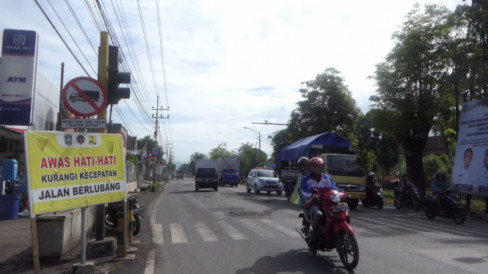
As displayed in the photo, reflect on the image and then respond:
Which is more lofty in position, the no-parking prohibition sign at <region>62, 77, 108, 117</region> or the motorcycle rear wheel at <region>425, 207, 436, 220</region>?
the no-parking prohibition sign at <region>62, 77, 108, 117</region>

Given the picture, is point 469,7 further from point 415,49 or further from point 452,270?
point 452,270

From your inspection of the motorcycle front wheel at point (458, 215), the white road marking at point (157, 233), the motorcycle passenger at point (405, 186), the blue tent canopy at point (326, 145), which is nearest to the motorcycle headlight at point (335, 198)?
the white road marking at point (157, 233)

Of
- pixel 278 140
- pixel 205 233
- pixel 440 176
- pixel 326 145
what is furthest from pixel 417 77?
pixel 278 140

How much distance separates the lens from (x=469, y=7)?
653 inches

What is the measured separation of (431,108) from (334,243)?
51.7ft

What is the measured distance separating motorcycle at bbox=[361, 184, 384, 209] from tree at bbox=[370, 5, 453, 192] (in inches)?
153

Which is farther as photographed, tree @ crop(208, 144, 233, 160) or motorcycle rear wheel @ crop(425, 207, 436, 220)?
tree @ crop(208, 144, 233, 160)

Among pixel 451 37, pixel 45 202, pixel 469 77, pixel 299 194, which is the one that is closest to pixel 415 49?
pixel 451 37

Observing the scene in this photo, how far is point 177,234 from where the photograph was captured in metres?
10.5

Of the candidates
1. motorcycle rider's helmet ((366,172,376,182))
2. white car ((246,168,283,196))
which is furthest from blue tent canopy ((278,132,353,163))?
white car ((246,168,283,196))

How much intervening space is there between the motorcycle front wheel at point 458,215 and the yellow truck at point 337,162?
4.51 m

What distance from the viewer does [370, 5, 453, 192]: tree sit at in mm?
20891

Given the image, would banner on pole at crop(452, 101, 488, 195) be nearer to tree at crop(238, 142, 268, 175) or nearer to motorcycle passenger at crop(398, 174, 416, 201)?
motorcycle passenger at crop(398, 174, 416, 201)

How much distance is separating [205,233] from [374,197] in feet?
37.1
